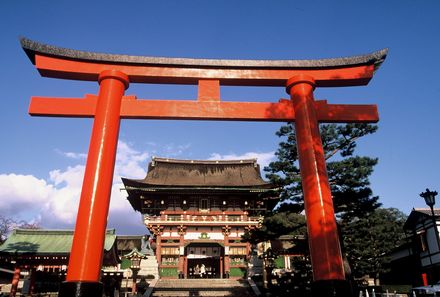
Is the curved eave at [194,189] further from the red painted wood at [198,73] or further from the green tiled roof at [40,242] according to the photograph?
the red painted wood at [198,73]

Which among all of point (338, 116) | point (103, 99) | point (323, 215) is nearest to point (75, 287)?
point (103, 99)

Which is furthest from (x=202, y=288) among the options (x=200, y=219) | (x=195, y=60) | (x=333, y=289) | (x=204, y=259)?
(x=195, y=60)

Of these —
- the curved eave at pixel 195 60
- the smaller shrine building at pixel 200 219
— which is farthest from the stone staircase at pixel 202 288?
the curved eave at pixel 195 60

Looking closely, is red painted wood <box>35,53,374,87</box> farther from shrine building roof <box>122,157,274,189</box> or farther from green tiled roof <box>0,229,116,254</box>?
shrine building roof <box>122,157,274,189</box>

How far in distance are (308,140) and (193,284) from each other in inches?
602

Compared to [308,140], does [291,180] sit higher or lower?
higher

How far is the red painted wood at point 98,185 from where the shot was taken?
5.98 meters

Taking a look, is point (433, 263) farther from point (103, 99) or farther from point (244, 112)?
point (103, 99)

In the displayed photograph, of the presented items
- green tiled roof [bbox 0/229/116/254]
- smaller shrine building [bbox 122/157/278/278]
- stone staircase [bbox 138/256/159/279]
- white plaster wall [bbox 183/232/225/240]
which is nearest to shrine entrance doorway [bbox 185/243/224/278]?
smaller shrine building [bbox 122/157/278/278]

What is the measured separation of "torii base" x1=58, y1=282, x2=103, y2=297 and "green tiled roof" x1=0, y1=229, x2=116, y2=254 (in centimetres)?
1230

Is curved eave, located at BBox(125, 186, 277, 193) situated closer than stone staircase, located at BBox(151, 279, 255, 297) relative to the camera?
No

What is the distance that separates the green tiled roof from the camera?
17.0m

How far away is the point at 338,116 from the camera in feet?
26.5

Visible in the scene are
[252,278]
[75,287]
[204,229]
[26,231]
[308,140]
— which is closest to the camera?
[75,287]
